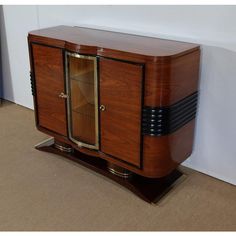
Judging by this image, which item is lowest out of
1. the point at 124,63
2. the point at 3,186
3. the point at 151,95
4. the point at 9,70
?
the point at 3,186

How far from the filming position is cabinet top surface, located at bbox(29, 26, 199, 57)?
155 centimetres

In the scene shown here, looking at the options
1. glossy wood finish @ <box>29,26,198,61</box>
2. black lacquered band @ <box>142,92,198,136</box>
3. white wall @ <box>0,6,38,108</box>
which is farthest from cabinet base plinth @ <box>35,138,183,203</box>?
white wall @ <box>0,6,38,108</box>

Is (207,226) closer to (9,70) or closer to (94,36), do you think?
(94,36)

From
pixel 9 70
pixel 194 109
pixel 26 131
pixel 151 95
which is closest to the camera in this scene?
pixel 151 95

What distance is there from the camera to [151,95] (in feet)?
4.96

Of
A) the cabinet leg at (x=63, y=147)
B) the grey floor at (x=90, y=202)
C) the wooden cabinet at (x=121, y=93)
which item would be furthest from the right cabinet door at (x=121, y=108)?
the cabinet leg at (x=63, y=147)

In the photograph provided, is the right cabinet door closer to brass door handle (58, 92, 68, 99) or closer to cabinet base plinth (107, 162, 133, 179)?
cabinet base plinth (107, 162, 133, 179)

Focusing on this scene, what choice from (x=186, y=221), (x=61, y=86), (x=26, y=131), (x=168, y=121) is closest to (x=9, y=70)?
(x=26, y=131)

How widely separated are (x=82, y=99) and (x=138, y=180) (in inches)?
19.9

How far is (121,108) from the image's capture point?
1.63 metres

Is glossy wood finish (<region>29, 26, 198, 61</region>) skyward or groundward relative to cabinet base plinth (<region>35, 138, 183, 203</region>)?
skyward

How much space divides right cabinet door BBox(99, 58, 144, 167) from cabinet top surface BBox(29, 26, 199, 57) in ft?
0.29

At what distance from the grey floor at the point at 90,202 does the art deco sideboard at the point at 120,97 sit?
84mm

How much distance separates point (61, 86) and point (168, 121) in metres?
0.62
